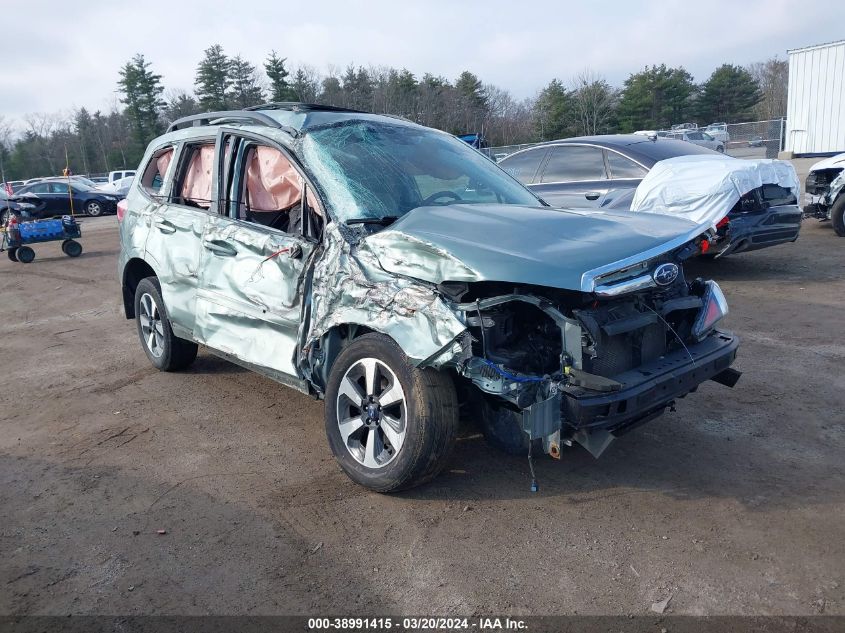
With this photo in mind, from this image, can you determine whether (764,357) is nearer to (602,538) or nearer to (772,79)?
(602,538)

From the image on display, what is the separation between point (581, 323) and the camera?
3.25 m

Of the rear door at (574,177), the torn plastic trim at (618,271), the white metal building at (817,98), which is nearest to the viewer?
the torn plastic trim at (618,271)

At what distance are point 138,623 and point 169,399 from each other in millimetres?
2815

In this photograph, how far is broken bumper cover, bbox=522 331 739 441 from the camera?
3094mm

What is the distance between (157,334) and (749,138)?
32.5m

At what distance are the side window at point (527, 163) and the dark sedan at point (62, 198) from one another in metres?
18.8

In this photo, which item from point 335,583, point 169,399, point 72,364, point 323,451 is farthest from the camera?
point 72,364

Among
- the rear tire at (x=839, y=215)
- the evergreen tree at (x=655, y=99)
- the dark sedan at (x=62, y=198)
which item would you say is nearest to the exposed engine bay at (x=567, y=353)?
the rear tire at (x=839, y=215)

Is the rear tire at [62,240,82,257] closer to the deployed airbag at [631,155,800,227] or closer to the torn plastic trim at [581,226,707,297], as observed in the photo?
the deployed airbag at [631,155,800,227]

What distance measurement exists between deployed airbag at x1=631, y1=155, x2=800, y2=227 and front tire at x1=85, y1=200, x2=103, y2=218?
Answer: 24647mm

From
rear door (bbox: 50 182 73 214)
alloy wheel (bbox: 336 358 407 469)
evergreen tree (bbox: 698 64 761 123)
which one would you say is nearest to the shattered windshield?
alloy wheel (bbox: 336 358 407 469)

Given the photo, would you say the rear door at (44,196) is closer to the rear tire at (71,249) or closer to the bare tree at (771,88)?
the rear tire at (71,249)

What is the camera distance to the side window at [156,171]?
5.60 m

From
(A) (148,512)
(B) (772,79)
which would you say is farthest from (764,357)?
(B) (772,79)
